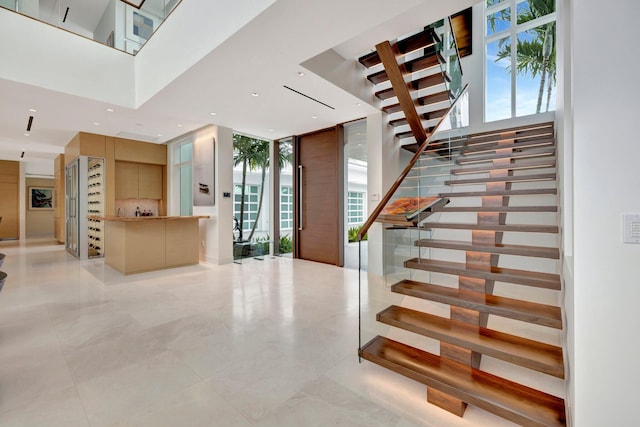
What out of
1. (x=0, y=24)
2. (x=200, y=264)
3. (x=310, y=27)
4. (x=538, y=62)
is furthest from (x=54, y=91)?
(x=538, y=62)

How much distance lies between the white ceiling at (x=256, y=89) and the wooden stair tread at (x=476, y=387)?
3.12m

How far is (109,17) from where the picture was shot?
233 inches

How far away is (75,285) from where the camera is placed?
4859 mm

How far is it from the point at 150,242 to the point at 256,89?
3813 millimetres

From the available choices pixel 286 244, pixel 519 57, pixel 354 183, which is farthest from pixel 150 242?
pixel 519 57

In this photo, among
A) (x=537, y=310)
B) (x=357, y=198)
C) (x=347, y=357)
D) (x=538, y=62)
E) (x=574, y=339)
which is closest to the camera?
(x=574, y=339)

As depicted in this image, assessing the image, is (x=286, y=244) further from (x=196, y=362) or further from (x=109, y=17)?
(x=109, y=17)

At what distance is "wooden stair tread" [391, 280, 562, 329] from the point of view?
6.72 feet

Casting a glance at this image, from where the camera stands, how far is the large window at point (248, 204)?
9.11 metres

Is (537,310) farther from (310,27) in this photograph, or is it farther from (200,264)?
(200,264)

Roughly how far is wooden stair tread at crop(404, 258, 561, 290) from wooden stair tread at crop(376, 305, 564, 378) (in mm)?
488

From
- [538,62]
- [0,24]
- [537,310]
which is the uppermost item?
[538,62]

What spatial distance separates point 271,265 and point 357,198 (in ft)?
11.2

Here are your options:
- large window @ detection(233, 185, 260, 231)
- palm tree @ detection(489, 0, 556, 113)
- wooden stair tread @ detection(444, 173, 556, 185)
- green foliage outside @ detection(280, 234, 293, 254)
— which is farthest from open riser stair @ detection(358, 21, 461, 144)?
large window @ detection(233, 185, 260, 231)
